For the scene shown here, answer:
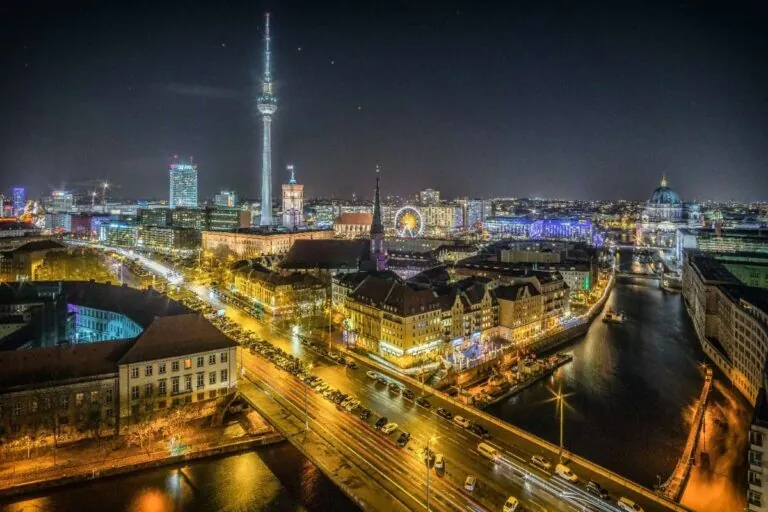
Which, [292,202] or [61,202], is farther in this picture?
[61,202]

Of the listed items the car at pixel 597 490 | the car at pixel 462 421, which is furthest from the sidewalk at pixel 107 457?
the car at pixel 597 490

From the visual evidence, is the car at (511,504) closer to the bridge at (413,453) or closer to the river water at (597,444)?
the bridge at (413,453)

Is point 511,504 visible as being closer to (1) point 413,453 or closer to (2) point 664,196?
(1) point 413,453

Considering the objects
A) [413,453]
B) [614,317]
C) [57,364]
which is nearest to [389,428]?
[413,453]

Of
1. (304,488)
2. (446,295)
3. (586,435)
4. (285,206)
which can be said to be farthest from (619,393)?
(285,206)

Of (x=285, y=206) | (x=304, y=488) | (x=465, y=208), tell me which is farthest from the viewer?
(x=465, y=208)

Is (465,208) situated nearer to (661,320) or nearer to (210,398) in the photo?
(661,320)
